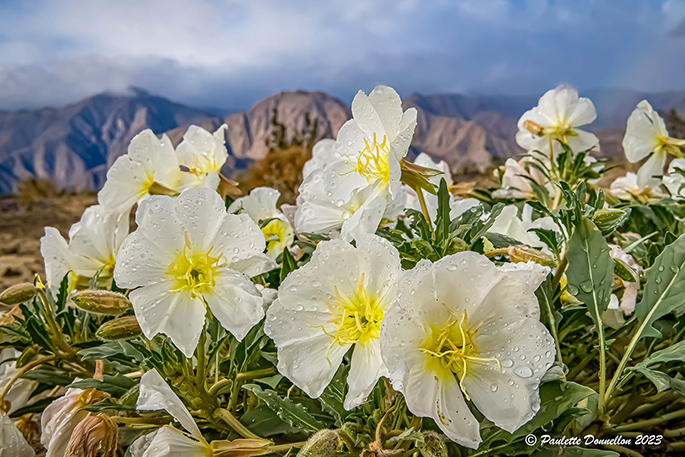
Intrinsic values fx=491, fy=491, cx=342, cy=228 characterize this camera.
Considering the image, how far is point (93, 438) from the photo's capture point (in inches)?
20.6

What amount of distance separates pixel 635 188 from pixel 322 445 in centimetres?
127

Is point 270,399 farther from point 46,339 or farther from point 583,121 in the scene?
point 583,121

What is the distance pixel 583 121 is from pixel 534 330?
0.92m

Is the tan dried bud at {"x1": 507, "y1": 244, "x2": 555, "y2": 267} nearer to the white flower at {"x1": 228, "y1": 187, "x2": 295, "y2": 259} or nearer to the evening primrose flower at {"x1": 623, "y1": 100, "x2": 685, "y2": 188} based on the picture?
the white flower at {"x1": 228, "y1": 187, "x2": 295, "y2": 259}

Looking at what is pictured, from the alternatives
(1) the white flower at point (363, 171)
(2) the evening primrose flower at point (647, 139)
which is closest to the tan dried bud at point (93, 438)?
(1) the white flower at point (363, 171)

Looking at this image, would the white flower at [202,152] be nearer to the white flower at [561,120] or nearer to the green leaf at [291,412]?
the green leaf at [291,412]

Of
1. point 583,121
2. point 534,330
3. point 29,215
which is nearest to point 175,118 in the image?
point 29,215

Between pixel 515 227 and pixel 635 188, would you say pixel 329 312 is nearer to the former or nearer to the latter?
pixel 515 227

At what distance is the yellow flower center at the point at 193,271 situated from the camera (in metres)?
0.53

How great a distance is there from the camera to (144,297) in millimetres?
512

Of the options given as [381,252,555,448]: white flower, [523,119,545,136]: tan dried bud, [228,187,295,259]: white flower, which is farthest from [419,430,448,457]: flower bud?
[523,119,545,136]: tan dried bud

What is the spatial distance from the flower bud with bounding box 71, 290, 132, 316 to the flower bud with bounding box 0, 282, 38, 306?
0.20 metres

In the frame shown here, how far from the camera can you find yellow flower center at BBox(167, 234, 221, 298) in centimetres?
53

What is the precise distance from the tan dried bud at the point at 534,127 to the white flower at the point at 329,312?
88 cm
